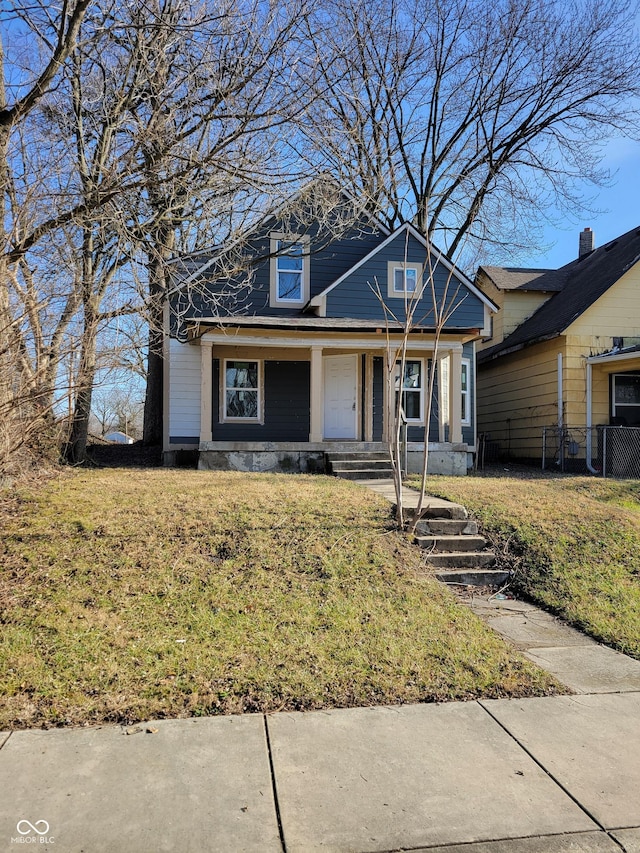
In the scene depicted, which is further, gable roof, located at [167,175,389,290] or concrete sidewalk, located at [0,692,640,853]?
gable roof, located at [167,175,389,290]

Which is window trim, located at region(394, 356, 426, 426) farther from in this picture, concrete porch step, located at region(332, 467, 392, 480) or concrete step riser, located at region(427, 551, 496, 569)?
concrete step riser, located at region(427, 551, 496, 569)

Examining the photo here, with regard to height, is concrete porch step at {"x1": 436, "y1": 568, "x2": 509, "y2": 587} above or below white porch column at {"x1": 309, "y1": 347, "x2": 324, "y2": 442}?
below

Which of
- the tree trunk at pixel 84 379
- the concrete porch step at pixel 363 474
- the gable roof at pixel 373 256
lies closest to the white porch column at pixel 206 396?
the tree trunk at pixel 84 379

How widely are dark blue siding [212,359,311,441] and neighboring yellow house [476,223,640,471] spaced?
641cm

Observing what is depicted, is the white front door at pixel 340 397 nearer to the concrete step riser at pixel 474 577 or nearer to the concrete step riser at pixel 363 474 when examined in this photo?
the concrete step riser at pixel 363 474

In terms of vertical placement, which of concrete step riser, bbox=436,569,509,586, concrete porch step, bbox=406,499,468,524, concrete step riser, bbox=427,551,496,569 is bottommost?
concrete step riser, bbox=436,569,509,586

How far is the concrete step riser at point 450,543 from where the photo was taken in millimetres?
6922

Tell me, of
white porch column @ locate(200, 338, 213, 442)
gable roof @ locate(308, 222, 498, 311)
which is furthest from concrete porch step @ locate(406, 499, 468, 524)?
gable roof @ locate(308, 222, 498, 311)

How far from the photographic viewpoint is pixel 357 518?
24.4 feet

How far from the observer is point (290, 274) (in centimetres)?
1551

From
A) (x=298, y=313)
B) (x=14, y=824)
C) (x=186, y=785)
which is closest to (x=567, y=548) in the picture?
(x=186, y=785)

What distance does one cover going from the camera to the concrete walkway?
8.59 ft

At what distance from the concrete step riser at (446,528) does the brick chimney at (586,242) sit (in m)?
17.0

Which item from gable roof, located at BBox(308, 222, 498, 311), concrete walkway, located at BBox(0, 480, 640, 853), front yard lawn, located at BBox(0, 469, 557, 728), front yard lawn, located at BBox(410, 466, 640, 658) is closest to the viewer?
concrete walkway, located at BBox(0, 480, 640, 853)
